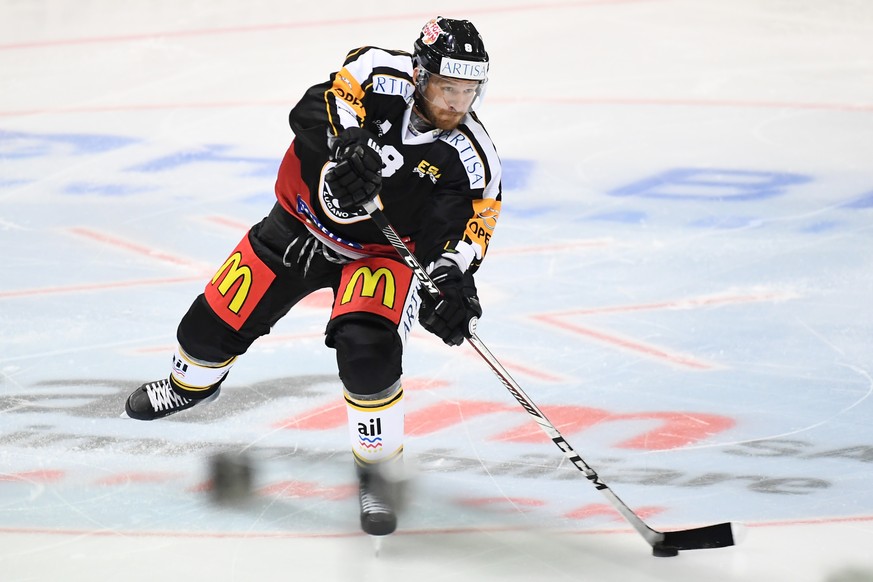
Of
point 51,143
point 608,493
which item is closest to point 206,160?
point 51,143

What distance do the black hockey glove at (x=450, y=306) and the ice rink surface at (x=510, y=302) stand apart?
58cm

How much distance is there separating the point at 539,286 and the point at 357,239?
152cm

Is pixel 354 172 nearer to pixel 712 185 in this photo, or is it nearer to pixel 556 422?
pixel 556 422

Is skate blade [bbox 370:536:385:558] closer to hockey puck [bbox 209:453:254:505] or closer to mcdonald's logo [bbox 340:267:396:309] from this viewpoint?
hockey puck [bbox 209:453:254:505]

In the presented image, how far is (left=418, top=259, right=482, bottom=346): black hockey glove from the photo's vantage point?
9.48 feet

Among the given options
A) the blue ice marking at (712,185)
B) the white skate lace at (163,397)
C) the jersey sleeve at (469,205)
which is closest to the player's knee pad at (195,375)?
the white skate lace at (163,397)

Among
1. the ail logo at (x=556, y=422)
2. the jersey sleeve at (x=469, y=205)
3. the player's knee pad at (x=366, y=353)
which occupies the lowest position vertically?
the ail logo at (x=556, y=422)

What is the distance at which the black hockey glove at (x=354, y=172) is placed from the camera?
9.28ft

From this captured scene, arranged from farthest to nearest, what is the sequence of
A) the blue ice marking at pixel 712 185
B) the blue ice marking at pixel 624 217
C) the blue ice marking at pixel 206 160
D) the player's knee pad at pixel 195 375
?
the blue ice marking at pixel 206 160, the blue ice marking at pixel 712 185, the blue ice marking at pixel 624 217, the player's knee pad at pixel 195 375

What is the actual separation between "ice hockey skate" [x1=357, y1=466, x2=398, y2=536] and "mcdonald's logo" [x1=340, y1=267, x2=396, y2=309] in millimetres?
466

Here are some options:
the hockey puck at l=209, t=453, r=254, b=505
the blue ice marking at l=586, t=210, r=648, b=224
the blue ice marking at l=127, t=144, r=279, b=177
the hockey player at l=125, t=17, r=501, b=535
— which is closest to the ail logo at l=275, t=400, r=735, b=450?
the hockey puck at l=209, t=453, r=254, b=505

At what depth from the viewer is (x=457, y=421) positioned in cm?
367

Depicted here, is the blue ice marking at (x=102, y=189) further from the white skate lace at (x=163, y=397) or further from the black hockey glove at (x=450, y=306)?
the black hockey glove at (x=450, y=306)

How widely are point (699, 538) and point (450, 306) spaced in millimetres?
885
